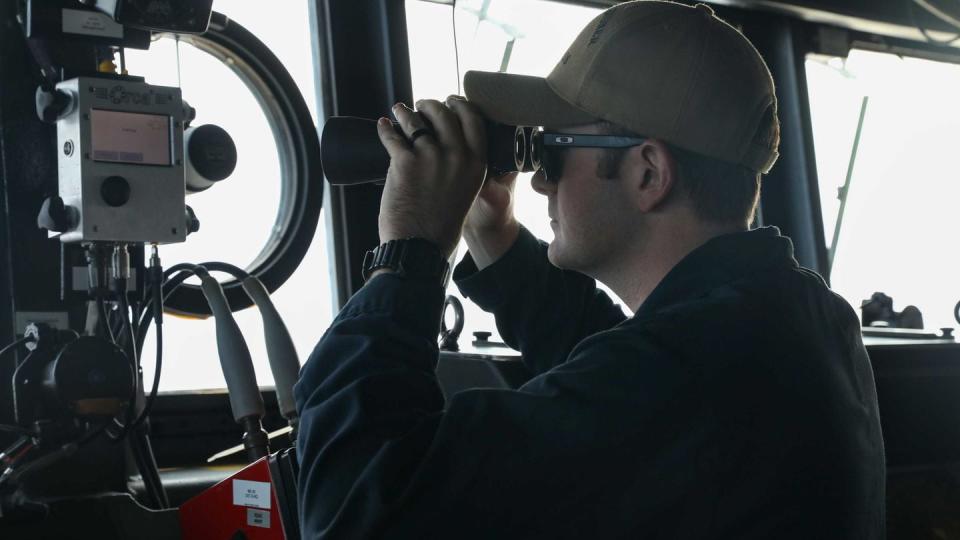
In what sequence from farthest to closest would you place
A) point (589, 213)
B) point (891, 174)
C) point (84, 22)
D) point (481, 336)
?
point (891, 174) → point (481, 336) → point (84, 22) → point (589, 213)

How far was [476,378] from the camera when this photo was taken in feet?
5.64

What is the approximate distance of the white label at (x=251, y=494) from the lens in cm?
134

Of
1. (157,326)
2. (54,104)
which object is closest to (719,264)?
(157,326)

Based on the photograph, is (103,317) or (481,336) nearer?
(103,317)

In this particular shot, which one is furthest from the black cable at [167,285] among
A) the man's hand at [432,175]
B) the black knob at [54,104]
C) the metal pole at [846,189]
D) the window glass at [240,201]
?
the metal pole at [846,189]

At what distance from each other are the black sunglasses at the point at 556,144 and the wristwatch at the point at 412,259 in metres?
0.18

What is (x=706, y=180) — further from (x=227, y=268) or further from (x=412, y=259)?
(x=227, y=268)

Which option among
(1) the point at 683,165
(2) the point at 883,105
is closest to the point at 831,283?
(2) the point at 883,105

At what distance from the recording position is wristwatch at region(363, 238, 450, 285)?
41.5 inches

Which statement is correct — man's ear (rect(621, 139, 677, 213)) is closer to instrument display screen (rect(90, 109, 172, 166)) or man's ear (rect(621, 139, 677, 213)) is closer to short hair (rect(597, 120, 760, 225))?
short hair (rect(597, 120, 760, 225))

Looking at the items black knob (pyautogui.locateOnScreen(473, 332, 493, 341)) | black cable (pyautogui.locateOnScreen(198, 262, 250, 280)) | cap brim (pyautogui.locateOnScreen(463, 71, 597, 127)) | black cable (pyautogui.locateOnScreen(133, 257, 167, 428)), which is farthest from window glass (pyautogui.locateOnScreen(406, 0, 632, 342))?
cap brim (pyautogui.locateOnScreen(463, 71, 597, 127))

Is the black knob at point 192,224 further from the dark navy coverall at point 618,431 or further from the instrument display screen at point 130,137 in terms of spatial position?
the dark navy coverall at point 618,431

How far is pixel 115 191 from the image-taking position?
1.41m

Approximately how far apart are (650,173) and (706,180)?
0.06 metres
